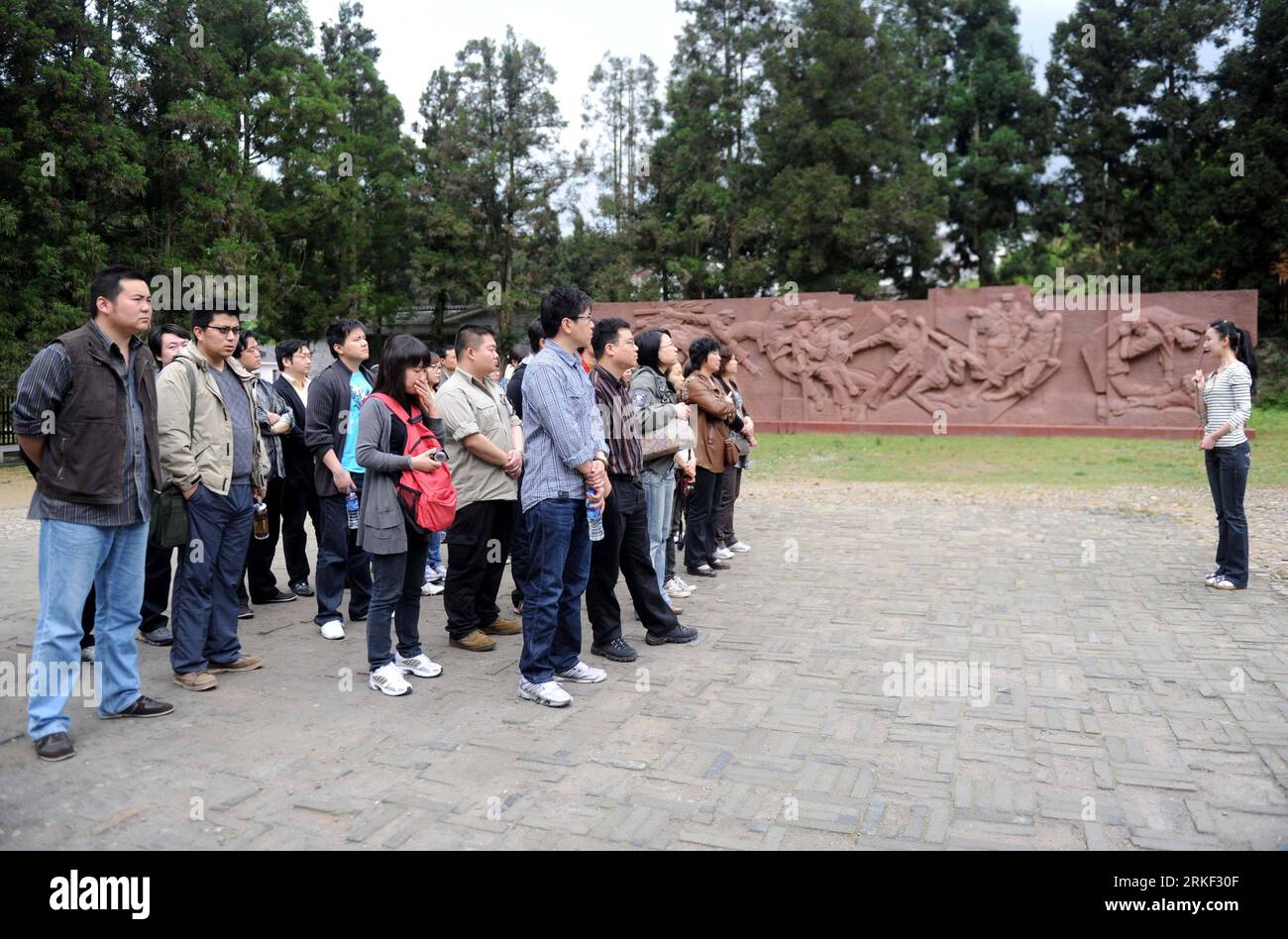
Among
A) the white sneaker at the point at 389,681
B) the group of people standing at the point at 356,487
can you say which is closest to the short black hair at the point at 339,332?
the group of people standing at the point at 356,487

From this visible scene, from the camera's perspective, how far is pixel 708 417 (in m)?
6.49

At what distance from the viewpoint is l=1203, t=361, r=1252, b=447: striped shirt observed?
19.8 feet

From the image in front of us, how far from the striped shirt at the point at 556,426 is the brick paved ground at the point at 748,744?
0.99m

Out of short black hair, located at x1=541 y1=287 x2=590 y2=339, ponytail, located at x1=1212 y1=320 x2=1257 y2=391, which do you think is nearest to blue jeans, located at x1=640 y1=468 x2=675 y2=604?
short black hair, located at x1=541 y1=287 x2=590 y2=339

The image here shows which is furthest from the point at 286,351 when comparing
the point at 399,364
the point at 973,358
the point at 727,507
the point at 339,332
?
the point at 973,358

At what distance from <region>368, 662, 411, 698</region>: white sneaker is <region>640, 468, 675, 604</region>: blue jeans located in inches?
65.2

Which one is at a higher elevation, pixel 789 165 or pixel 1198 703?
pixel 789 165

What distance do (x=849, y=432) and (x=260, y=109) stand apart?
16.2m

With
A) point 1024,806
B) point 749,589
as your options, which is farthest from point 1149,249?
point 1024,806

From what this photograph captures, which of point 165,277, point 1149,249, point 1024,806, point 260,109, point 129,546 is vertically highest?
point 260,109

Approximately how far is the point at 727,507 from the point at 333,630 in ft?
11.2

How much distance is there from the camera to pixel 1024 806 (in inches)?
120

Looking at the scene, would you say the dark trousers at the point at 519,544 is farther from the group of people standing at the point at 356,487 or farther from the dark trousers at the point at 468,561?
the dark trousers at the point at 468,561

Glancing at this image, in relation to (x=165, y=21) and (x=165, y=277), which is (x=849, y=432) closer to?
(x=165, y=277)
